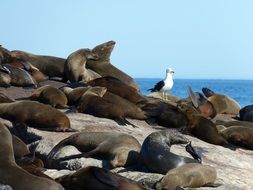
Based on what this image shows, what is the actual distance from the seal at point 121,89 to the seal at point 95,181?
437cm

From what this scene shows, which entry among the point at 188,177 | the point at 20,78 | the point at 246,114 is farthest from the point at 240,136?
the point at 20,78

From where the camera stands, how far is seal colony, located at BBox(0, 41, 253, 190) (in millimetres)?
5516

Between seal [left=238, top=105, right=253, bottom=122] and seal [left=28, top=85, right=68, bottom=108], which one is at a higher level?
seal [left=28, top=85, right=68, bottom=108]

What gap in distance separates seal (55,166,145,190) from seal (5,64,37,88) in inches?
226

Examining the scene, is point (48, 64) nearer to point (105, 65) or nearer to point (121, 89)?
point (105, 65)

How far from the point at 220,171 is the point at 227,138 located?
2.23 metres

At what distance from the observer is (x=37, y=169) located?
5.59 meters

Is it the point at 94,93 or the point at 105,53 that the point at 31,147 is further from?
the point at 105,53

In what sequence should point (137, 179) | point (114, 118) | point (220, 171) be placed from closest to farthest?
point (137, 179) < point (220, 171) < point (114, 118)

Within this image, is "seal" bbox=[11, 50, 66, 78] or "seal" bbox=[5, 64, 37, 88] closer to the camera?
"seal" bbox=[5, 64, 37, 88]

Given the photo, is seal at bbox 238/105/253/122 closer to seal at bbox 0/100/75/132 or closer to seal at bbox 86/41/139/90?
seal at bbox 86/41/139/90

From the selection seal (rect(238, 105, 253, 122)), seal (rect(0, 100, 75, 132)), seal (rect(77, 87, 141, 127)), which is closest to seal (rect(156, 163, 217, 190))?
seal (rect(0, 100, 75, 132))

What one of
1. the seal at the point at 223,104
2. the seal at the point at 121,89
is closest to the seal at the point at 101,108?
the seal at the point at 121,89

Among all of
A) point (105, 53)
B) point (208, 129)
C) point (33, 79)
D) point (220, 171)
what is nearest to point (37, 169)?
point (220, 171)
